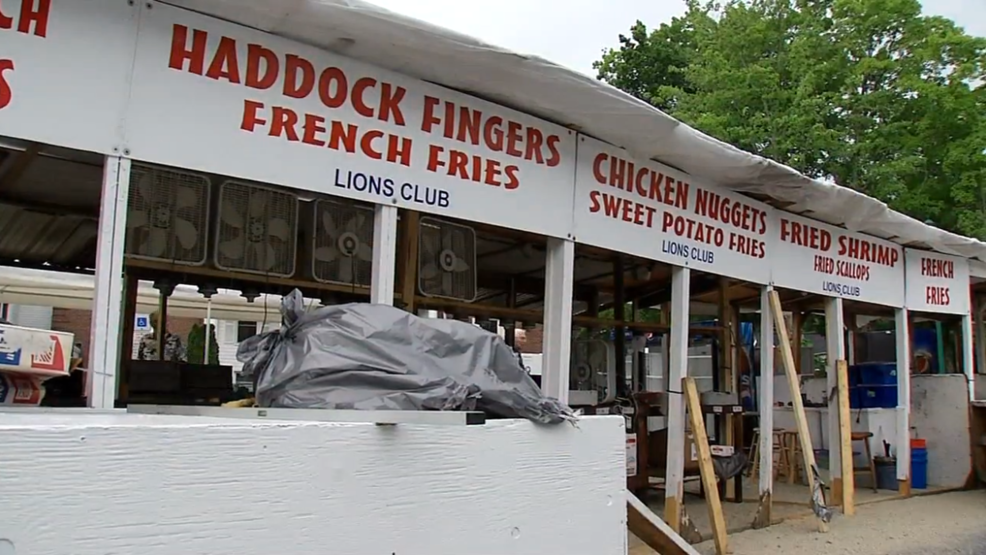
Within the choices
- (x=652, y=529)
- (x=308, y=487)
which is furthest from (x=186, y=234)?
(x=308, y=487)

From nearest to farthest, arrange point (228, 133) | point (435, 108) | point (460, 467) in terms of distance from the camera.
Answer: point (460, 467) → point (228, 133) → point (435, 108)

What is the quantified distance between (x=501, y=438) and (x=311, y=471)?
2.35 feet

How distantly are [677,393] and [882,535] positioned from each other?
7.59ft

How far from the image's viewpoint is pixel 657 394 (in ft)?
29.0

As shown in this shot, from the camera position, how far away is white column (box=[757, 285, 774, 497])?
793 centimetres

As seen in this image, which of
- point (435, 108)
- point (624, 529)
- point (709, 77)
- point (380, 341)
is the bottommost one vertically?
point (624, 529)

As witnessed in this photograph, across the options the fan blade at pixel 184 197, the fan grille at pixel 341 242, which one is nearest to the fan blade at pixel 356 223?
the fan grille at pixel 341 242

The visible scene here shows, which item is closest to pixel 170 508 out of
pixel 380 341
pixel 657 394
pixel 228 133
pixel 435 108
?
pixel 380 341

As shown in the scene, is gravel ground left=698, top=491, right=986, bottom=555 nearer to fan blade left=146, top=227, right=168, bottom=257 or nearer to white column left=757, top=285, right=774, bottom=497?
white column left=757, top=285, right=774, bottom=497

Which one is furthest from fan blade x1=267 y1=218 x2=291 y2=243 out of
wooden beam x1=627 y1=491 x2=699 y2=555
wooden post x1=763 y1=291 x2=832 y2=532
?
wooden post x1=763 y1=291 x2=832 y2=532

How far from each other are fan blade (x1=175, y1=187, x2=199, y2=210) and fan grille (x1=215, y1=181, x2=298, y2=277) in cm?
17

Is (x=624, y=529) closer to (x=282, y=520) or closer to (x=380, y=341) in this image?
(x=380, y=341)

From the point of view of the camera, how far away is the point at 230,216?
17.7ft

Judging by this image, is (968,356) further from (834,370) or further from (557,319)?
(557,319)
